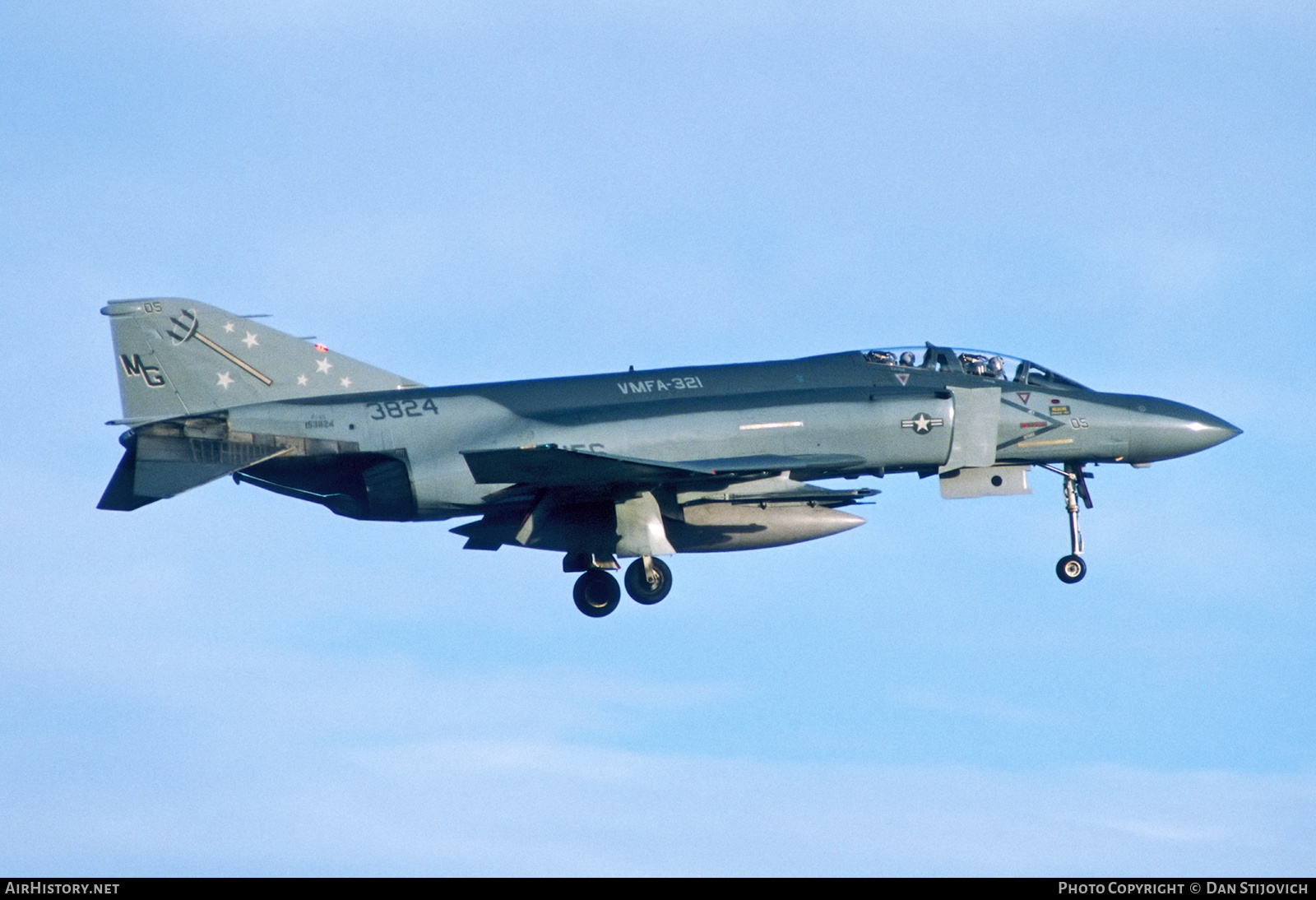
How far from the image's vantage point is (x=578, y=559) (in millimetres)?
22859

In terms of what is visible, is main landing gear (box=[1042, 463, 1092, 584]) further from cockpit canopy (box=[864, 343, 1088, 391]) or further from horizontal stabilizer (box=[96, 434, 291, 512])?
horizontal stabilizer (box=[96, 434, 291, 512])

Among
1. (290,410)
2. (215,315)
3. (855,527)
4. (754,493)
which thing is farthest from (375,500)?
(855,527)

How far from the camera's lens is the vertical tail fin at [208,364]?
73.4 ft

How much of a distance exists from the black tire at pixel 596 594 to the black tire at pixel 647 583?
257mm

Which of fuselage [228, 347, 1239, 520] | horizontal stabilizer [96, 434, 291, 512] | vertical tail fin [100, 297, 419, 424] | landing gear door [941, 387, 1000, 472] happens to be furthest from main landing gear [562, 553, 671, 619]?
horizontal stabilizer [96, 434, 291, 512]

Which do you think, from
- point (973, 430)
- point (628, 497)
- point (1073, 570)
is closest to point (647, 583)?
point (628, 497)

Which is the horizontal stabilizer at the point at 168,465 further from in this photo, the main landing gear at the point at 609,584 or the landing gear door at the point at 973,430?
the landing gear door at the point at 973,430

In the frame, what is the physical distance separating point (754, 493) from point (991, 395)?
372 cm

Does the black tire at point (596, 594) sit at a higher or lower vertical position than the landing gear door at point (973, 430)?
lower

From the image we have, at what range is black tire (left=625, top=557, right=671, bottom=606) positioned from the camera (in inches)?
890

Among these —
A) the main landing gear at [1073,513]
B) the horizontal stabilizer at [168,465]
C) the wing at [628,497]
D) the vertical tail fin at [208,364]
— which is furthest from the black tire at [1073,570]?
the horizontal stabilizer at [168,465]

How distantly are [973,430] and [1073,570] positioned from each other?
2.90 meters

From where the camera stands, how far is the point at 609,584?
74.8 ft
